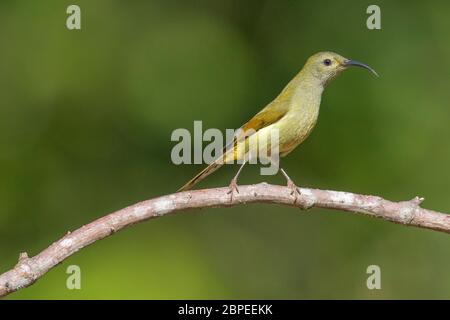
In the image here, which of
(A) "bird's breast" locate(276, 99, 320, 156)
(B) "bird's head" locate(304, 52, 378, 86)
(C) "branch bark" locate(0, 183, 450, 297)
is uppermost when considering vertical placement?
(B) "bird's head" locate(304, 52, 378, 86)

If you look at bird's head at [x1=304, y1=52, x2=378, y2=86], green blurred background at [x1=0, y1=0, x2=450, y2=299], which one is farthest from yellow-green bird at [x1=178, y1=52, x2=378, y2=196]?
green blurred background at [x1=0, y1=0, x2=450, y2=299]

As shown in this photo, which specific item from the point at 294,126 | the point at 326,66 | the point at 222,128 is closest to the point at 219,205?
the point at 294,126

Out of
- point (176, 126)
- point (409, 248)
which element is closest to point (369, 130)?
point (409, 248)

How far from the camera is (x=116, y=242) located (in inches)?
363

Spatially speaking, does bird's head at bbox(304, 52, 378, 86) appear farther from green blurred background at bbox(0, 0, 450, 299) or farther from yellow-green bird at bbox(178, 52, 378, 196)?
green blurred background at bbox(0, 0, 450, 299)

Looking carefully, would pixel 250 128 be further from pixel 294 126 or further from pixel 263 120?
pixel 294 126

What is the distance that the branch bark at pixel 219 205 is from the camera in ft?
17.1

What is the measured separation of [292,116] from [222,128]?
10.9 ft

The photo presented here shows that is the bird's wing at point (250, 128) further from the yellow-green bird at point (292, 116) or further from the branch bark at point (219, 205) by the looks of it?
the branch bark at point (219, 205)

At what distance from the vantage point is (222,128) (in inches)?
390

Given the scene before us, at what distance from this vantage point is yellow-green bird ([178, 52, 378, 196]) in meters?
6.57

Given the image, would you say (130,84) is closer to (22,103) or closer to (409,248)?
(22,103)

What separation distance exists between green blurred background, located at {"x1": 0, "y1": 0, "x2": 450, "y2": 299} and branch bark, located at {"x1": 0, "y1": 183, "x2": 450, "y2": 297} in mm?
3207

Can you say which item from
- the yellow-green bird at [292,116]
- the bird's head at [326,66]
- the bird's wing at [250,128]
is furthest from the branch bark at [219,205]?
the bird's head at [326,66]
